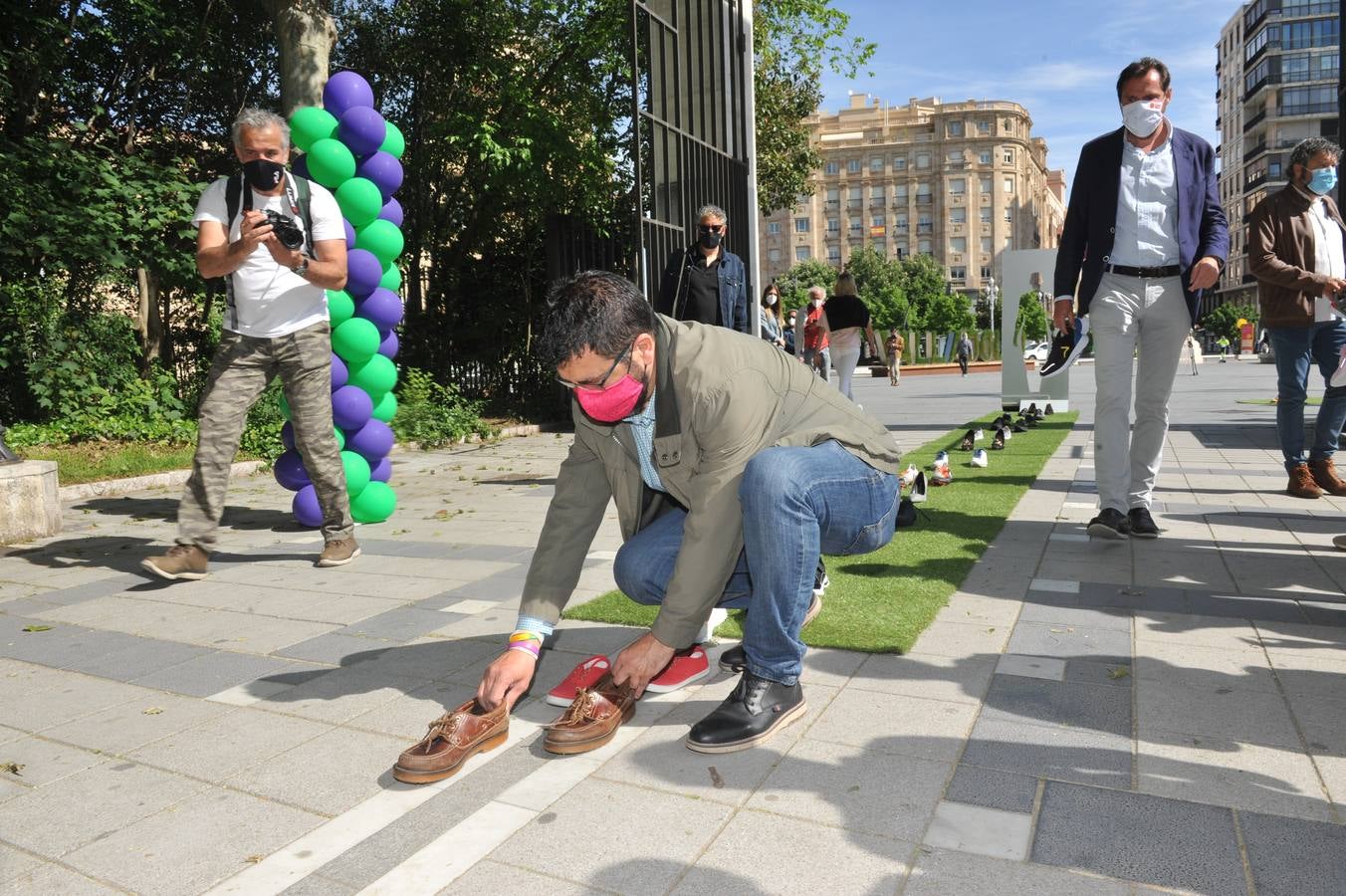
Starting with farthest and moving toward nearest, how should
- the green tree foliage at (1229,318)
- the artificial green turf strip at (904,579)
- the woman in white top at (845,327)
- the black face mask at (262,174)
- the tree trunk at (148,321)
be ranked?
the green tree foliage at (1229,318)
the tree trunk at (148,321)
the woman in white top at (845,327)
the black face mask at (262,174)
the artificial green turf strip at (904,579)

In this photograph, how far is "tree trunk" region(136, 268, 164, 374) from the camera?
40.7 ft

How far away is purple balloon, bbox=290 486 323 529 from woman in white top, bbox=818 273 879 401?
18.8 feet

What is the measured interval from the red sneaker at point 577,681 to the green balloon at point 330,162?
416 centimetres

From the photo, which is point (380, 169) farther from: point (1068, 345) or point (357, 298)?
point (1068, 345)

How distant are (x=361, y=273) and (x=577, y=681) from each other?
4128 millimetres

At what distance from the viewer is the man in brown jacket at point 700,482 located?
240cm

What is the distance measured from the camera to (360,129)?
243 inches

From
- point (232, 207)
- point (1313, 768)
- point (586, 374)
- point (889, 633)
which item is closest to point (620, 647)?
point (889, 633)

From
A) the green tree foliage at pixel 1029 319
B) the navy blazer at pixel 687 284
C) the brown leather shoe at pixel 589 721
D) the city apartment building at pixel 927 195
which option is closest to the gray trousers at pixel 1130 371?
the navy blazer at pixel 687 284

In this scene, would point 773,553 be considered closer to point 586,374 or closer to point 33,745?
point 586,374

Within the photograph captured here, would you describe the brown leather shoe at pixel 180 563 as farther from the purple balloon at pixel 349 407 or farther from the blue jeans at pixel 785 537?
the blue jeans at pixel 785 537

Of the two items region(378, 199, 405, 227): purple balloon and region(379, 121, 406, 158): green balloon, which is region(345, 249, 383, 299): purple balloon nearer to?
region(378, 199, 405, 227): purple balloon

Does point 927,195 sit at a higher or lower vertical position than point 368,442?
higher

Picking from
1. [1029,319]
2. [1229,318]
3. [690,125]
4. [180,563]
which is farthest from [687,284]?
[1229,318]
